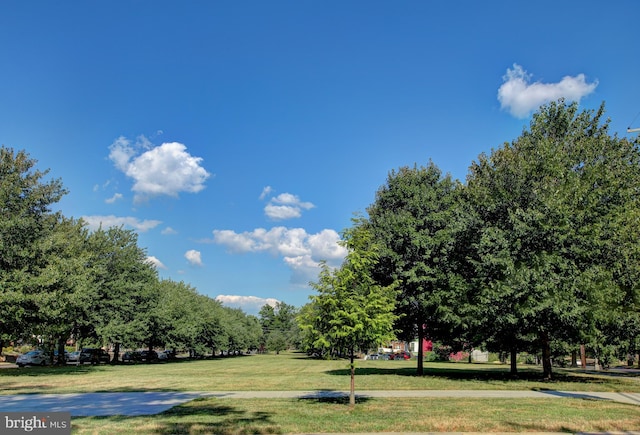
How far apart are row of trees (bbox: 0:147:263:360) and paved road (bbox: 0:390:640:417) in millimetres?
13393

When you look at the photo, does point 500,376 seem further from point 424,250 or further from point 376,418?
point 376,418

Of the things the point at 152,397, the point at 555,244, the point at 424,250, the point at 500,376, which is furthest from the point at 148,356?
the point at 555,244

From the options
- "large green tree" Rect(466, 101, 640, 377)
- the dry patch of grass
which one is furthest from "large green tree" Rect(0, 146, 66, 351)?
"large green tree" Rect(466, 101, 640, 377)

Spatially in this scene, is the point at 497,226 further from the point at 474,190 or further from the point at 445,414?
the point at 445,414

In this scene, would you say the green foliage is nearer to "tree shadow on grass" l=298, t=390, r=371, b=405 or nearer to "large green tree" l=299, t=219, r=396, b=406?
"large green tree" l=299, t=219, r=396, b=406

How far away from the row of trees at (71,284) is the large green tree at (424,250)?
64.6 feet

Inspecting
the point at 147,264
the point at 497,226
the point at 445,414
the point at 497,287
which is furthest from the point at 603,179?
the point at 147,264

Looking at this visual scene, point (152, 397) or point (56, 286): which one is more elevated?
point (56, 286)

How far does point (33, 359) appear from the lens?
4169 cm

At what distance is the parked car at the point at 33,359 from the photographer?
135ft

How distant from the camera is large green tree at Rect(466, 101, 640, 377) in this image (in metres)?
20.2

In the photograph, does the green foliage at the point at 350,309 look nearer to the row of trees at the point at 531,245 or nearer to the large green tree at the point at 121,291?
the row of trees at the point at 531,245

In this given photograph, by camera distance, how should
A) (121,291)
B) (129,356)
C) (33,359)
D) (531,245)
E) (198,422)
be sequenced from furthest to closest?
(129,356)
(121,291)
(33,359)
(531,245)
(198,422)

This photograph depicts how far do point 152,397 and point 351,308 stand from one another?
320 inches
